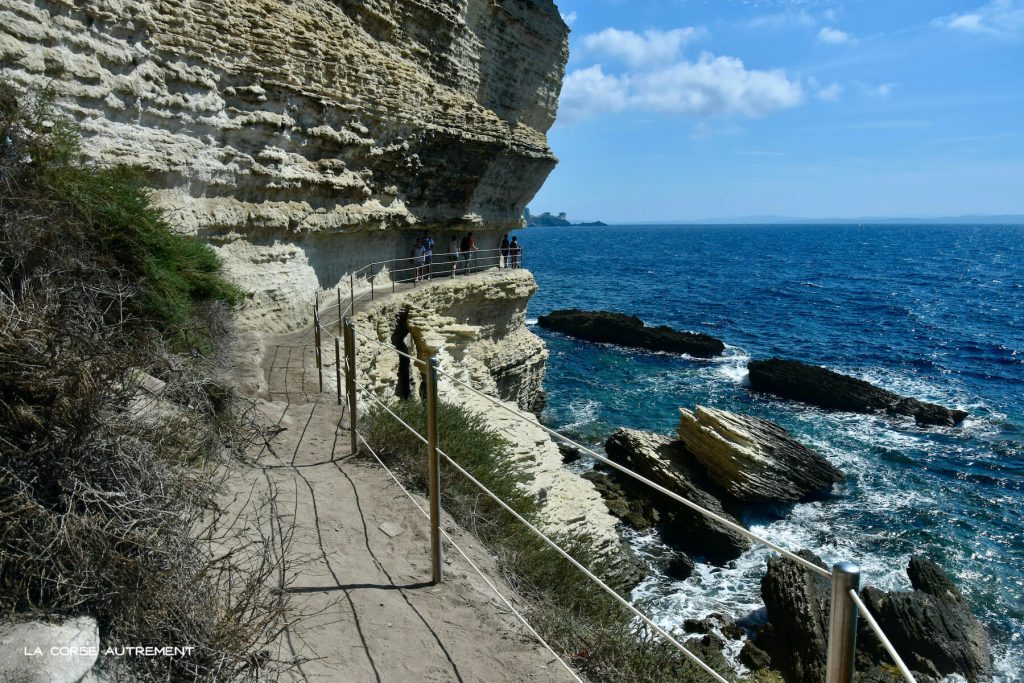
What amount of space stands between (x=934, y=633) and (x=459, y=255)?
16.3 m

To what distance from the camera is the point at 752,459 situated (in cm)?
1633

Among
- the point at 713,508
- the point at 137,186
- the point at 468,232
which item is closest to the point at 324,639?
the point at 137,186

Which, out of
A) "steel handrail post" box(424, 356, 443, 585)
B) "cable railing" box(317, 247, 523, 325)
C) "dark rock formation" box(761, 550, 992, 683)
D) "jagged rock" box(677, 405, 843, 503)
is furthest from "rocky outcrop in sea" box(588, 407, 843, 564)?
"steel handrail post" box(424, 356, 443, 585)

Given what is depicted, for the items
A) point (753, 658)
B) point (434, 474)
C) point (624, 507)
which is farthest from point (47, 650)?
point (624, 507)

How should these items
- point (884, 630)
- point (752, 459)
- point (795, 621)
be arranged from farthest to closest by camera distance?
point (752, 459), point (884, 630), point (795, 621)

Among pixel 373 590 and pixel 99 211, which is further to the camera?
pixel 99 211

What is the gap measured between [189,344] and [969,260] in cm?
10033

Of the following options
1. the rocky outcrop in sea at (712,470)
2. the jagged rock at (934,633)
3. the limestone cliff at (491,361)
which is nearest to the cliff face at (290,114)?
the limestone cliff at (491,361)

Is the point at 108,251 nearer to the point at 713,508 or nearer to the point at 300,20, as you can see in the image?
the point at 300,20

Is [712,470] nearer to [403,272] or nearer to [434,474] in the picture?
[403,272]

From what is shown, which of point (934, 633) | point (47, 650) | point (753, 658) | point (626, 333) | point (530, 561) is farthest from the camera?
point (626, 333)

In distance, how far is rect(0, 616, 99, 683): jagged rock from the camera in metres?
2.41

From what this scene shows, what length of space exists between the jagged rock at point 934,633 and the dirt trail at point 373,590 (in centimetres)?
851

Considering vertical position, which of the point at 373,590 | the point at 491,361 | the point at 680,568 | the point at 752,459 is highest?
the point at 373,590
